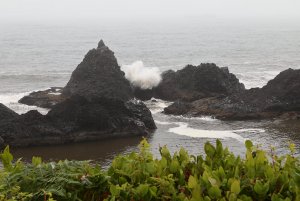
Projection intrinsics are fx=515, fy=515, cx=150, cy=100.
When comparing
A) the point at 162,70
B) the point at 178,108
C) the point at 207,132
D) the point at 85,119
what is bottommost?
the point at 207,132

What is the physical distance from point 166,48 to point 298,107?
80.2 m

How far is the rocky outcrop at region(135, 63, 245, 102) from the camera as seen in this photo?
1785 inches

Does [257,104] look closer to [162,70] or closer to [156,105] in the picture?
[156,105]

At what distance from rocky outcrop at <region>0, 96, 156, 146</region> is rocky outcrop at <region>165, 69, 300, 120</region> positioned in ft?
20.0

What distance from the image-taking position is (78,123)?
33.1m

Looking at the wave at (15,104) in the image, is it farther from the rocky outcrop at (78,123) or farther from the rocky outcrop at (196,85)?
the rocky outcrop at (196,85)

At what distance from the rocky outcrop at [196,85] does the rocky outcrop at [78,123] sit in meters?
10.1

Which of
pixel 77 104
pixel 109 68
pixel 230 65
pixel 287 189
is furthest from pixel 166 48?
pixel 287 189

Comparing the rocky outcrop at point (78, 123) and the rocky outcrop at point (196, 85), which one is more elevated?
the rocky outcrop at point (196, 85)

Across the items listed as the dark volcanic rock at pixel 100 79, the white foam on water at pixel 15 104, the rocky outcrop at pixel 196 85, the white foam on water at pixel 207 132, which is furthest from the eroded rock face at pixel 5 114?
the rocky outcrop at pixel 196 85

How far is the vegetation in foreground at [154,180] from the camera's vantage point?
579 centimetres

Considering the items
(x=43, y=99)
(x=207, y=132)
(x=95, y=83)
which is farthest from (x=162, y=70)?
(x=207, y=132)

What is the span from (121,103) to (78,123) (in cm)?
351

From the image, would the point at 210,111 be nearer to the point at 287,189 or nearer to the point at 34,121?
the point at 34,121
